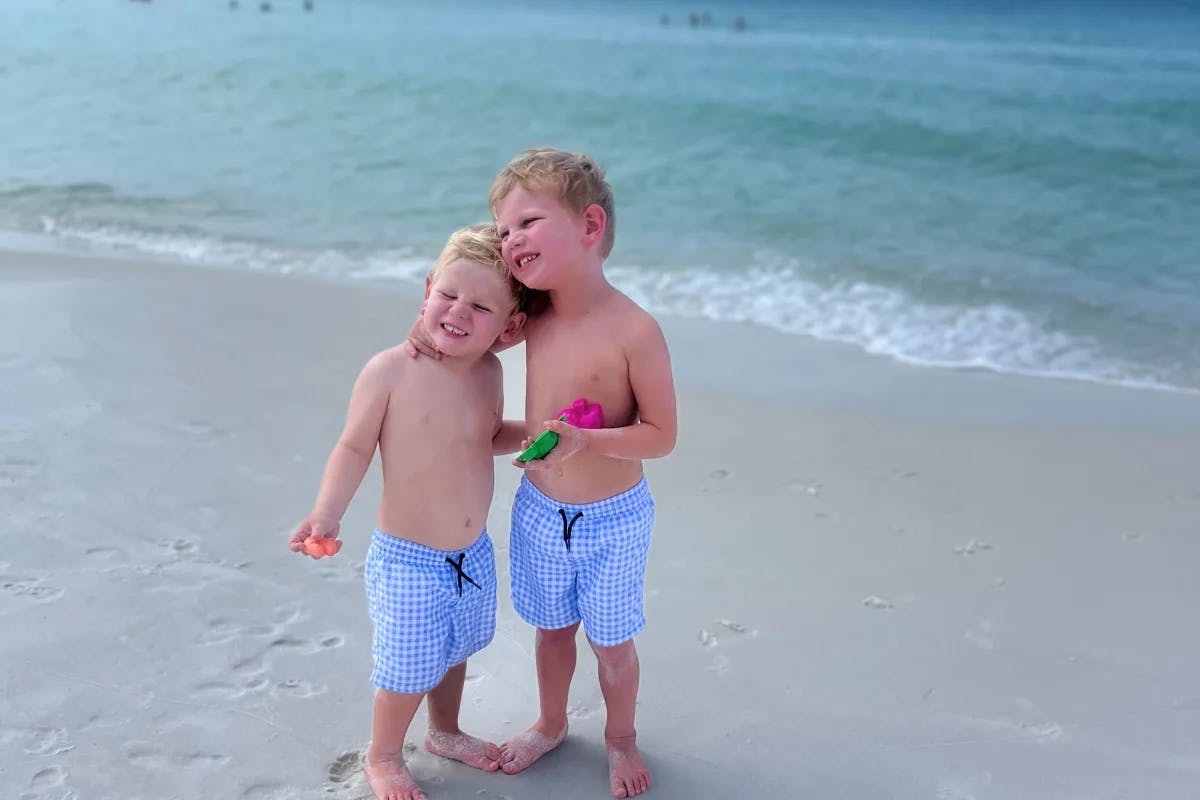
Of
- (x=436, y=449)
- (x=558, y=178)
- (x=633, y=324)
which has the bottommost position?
(x=436, y=449)

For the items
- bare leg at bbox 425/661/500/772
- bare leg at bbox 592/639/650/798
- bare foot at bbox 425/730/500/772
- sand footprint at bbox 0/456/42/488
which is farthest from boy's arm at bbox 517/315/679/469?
sand footprint at bbox 0/456/42/488

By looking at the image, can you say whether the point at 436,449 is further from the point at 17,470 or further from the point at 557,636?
the point at 17,470

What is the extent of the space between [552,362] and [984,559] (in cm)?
198

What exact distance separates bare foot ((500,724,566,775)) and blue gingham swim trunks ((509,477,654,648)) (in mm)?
302

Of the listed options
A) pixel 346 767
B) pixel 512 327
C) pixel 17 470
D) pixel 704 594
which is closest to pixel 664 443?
pixel 512 327

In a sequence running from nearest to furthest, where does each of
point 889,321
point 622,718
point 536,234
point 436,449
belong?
1. point 536,234
2. point 436,449
3. point 622,718
4. point 889,321

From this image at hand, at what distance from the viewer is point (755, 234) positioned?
32.3ft

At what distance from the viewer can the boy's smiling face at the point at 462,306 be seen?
2.49m

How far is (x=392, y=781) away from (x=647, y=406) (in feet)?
3.31

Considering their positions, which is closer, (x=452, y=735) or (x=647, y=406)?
(x=647, y=406)

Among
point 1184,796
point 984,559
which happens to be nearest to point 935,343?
point 984,559

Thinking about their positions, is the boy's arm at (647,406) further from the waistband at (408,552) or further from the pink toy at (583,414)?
the waistband at (408,552)

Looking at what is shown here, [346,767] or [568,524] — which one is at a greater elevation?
[568,524]

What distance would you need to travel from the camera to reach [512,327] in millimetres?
2629
